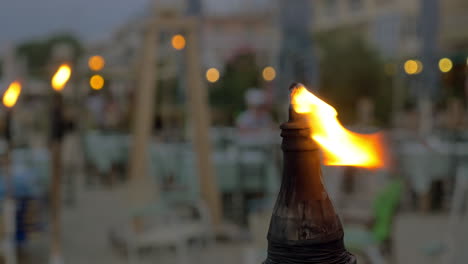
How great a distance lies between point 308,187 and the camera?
0.96 m

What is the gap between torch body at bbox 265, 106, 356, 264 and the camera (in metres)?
0.96

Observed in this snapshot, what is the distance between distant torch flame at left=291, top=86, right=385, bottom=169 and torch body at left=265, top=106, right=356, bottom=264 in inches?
1.4

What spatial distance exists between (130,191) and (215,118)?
41.0ft

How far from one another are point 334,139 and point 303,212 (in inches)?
6.1

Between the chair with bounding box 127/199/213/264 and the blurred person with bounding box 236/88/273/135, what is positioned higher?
the blurred person with bounding box 236/88/273/135

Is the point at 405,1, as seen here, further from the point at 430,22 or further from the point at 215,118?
the point at 430,22

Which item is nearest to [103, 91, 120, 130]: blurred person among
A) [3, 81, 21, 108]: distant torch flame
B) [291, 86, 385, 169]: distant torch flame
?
[3, 81, 21, 108]: distant torch flame

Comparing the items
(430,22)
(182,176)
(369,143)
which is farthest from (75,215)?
(369,143)

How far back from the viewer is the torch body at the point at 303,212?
96 cm

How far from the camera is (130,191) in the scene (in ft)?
17.4

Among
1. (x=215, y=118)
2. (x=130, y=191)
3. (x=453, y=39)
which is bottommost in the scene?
(x=130, y=191)

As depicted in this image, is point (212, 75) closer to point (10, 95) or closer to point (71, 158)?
point (71, 158)

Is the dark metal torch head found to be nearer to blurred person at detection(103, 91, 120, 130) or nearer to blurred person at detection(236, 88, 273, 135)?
blurred person at detection(236, 88, 273, 135)

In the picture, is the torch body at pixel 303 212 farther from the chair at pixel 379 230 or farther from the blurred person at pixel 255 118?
the blurred person at pixel 255 118
